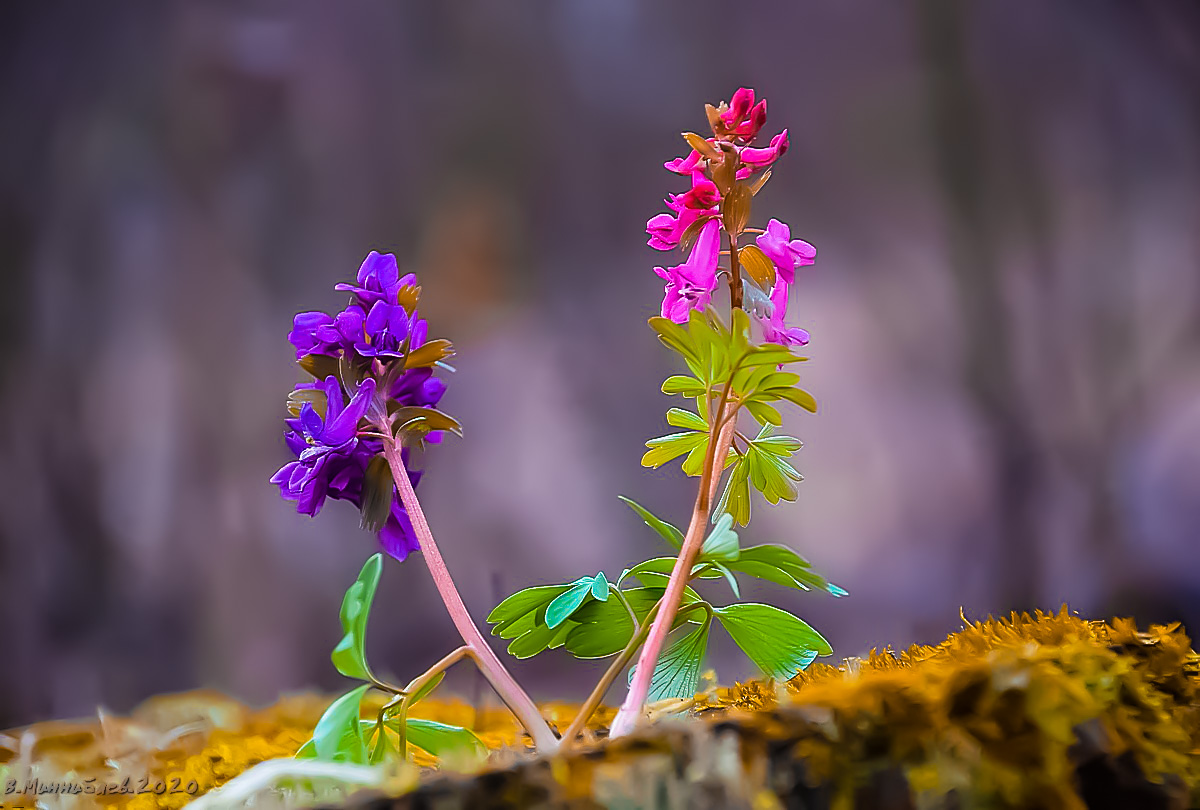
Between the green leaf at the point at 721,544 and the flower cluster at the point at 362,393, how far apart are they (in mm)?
140

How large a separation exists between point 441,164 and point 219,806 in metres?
0.96

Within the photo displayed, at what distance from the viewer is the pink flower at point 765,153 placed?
326 mm

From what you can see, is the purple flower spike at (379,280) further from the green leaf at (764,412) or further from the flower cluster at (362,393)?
the green leaf at (764,412)

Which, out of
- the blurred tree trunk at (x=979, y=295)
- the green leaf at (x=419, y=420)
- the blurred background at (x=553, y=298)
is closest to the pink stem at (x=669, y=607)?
the green leaf at (x=419, y=420)

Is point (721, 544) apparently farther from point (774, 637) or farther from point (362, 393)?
point (362, 393)

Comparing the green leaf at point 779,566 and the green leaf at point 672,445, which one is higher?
the green leaf at point 672,445

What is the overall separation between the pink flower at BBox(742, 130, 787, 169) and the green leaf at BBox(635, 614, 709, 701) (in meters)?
0.20

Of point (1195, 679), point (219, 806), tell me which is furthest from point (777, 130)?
point (219, 806)

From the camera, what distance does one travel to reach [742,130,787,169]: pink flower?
326 mm

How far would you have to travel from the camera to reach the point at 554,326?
39.7 inches

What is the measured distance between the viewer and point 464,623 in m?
0.33

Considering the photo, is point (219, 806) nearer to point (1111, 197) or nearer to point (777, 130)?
point (777, 130)

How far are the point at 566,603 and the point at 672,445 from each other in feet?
0.29

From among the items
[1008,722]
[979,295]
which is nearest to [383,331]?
[1008,722]
